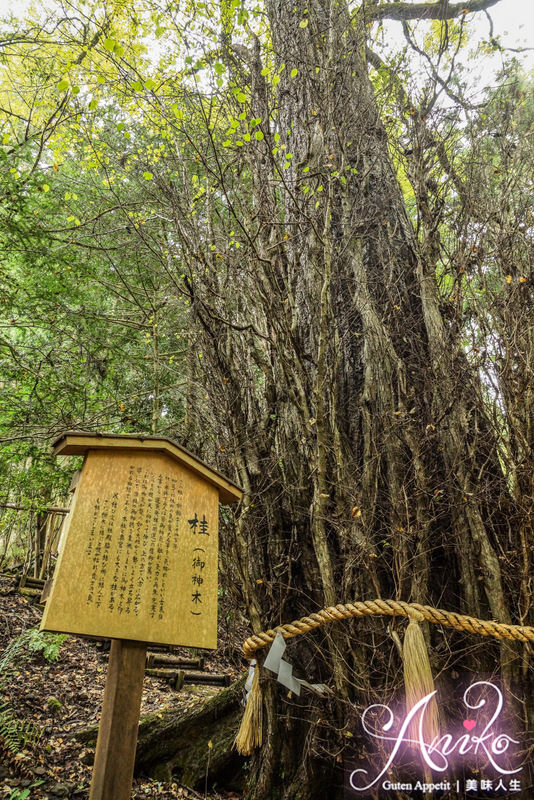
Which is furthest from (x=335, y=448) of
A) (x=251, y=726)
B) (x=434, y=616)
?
(x=251, y=726)

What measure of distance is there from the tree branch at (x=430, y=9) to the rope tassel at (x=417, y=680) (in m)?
8.58

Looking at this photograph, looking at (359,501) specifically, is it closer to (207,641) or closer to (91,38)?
(207,641)

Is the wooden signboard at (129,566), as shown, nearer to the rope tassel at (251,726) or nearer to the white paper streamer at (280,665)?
the white paper streamer at (280,665)

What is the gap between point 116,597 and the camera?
204 centimetres

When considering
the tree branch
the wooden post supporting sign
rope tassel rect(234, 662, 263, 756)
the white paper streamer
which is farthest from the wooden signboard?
the tree branch

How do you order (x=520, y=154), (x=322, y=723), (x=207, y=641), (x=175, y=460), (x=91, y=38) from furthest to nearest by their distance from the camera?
(x=91, y=38)
(x=520, y=154)
(x=322, y=723)
(x=175, y=460)
(x=207, y=641)

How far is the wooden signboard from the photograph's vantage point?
1.98 m

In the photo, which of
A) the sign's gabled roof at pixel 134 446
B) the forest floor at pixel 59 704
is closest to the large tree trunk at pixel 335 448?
the sign's gabled roof at pixel 134 446

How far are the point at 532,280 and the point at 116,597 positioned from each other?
10.2 ft

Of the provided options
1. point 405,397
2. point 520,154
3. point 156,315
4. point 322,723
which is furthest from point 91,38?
point 322,723

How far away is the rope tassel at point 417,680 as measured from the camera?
2.31 metres

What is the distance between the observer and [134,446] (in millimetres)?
2354

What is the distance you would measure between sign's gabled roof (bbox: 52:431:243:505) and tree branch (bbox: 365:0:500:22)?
26.3ft

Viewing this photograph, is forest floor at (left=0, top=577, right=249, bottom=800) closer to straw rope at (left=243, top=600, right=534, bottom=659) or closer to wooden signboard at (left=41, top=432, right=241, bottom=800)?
wooden signboard at (left=41, top=432, right=241, bottom=800)
